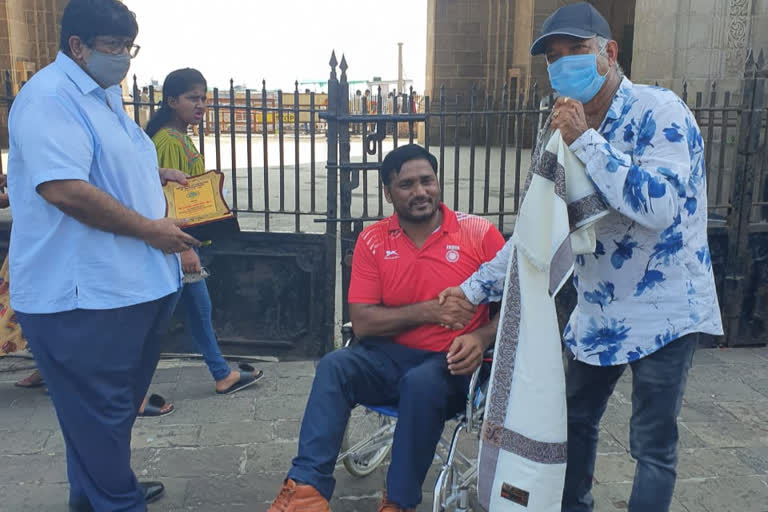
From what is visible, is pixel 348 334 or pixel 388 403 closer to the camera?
pixel 388 403

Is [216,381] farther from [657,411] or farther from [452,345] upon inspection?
[657,411]

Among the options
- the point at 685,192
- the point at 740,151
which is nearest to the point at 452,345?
the point at 685,192

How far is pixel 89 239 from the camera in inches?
98.1

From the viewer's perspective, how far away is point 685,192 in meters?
2.29

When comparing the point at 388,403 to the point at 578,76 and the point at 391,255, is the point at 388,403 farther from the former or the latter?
the point at 578,76

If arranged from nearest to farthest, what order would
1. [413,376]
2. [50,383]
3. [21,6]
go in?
[50,383] → [413,376] → [21,6]

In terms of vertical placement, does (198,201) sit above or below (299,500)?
above

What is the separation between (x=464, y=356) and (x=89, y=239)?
54.4 inches

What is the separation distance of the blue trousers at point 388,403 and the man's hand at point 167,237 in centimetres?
71

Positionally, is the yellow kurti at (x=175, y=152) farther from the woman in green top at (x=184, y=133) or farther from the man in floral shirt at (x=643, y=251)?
the man in floral shirt at (x=643, y=251)

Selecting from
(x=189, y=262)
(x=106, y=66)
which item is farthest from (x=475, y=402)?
(x=106, y=66)

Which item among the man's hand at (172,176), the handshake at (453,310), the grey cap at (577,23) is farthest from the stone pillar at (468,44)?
the grey cap at (577,23)

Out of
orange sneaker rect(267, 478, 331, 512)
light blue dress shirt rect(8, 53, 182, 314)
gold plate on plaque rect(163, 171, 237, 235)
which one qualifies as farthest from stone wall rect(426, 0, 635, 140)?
orange sneaker rect(267, 478, 331, 512)

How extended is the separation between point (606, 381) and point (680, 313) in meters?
0.41
